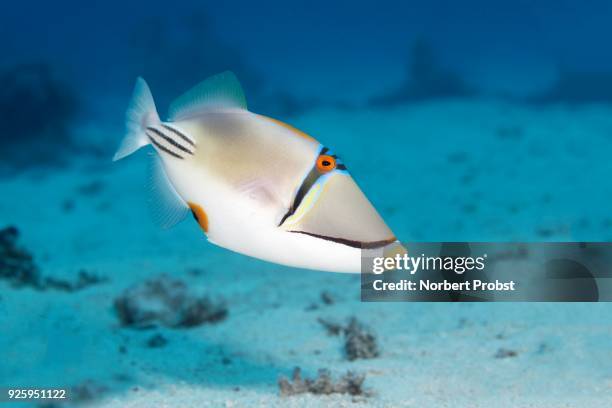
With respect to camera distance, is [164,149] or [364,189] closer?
[164,149]

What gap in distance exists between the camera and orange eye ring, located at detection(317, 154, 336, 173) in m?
0.95

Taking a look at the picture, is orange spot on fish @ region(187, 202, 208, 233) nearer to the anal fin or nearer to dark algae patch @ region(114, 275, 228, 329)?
the anal fin

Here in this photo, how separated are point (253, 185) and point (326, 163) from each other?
0.13 m

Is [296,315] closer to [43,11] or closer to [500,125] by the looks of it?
[500,125]

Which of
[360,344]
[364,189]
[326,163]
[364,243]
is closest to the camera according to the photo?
[364,243]

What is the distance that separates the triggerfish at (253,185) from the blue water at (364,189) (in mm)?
2309

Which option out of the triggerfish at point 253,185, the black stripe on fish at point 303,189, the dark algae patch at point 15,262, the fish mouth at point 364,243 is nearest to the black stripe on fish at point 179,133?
the triggerfish at point 253,185

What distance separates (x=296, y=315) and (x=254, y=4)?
93453 mm

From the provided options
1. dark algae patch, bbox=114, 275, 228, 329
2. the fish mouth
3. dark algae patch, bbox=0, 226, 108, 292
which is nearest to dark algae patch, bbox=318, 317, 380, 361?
dark algae patch, bbox=114, 275, 228, 329

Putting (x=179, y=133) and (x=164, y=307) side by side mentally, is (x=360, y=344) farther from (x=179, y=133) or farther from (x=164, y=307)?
(x=179, y=133)

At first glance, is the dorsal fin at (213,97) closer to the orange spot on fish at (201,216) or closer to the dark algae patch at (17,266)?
the orange spot on fish at (201,216)

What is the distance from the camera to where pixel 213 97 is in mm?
1152

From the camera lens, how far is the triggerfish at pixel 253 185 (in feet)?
2.90

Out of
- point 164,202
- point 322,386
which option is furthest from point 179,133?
point 322,386
